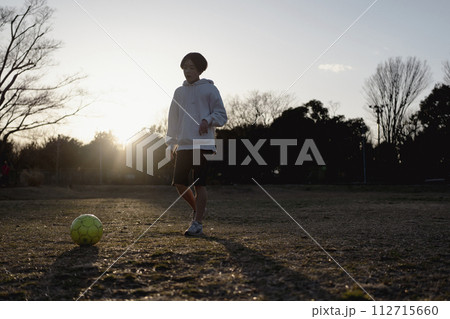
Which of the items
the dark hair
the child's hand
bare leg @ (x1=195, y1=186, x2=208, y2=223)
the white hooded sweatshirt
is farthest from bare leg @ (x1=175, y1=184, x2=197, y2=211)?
the dark hair

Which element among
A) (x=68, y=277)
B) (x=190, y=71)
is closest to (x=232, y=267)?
(x=68, y=277)

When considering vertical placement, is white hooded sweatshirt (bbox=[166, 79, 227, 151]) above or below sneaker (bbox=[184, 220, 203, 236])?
above

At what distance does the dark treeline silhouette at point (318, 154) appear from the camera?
3075 cm

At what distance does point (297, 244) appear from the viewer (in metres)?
3.38

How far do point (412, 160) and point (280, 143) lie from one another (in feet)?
34.4

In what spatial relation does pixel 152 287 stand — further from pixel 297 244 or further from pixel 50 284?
pixel 297 244

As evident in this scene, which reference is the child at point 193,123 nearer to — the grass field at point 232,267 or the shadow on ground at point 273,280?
the grass field at point 232,267

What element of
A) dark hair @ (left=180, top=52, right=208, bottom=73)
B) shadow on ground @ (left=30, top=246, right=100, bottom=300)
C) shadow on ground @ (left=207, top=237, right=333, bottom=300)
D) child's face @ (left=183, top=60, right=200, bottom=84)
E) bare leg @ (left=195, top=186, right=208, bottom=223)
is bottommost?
shadow on ground @ (left=30, top=246, right=100, bottom=300)

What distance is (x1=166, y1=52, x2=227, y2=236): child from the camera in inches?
159

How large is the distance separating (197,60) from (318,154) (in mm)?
32366

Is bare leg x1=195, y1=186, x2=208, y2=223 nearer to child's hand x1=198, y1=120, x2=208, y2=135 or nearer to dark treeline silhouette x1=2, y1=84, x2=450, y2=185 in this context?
child's hand x1=198, y1=120, x2=208, y2=135

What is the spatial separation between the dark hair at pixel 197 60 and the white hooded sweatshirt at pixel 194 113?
0.47 ft

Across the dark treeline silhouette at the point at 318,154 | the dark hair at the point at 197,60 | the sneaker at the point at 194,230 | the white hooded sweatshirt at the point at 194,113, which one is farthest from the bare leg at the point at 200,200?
the dark treeline silhouette at the point at 318,154
